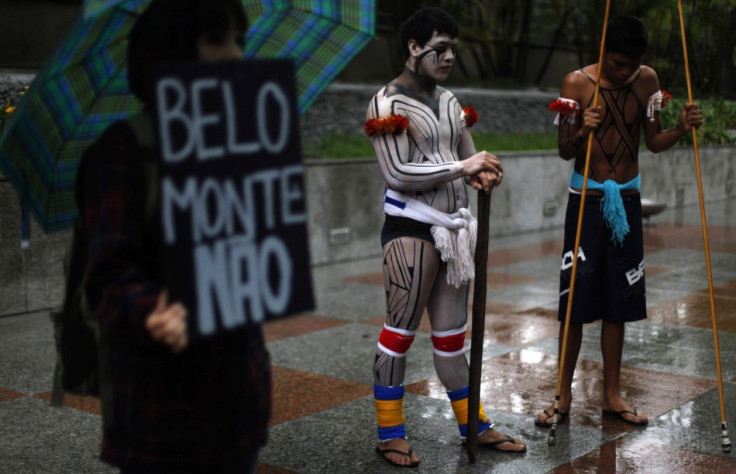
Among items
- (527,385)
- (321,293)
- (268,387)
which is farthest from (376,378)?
(321,293)

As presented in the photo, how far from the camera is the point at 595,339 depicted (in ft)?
23.3

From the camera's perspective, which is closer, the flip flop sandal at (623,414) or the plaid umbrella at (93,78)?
the plaid umbrella at (93,78)

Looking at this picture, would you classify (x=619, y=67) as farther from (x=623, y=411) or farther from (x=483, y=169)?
(x=623, y=411)


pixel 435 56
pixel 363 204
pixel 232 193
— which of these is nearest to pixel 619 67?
pixel 435 56

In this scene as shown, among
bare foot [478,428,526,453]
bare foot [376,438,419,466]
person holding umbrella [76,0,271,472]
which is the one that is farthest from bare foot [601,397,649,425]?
person holding umbrella [76,0,271,472]

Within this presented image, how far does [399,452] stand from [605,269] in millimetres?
1494

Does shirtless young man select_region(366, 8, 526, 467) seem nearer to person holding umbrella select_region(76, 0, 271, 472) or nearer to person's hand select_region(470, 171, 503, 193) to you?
person's hand select_region(470, 171, 503, 193)

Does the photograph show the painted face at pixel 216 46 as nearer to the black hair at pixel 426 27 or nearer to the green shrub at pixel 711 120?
the black hair at pixel 426 27

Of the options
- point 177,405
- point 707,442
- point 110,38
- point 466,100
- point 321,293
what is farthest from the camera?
point 466,100

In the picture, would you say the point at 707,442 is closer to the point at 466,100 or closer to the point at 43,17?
the point at 43,17

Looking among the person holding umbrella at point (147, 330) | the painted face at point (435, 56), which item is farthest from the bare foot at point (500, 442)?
the person holding umbrella at point (147, 330)

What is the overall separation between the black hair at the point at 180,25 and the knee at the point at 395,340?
240 cm

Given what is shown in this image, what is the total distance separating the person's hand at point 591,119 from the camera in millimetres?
4656

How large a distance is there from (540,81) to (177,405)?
19370mm
